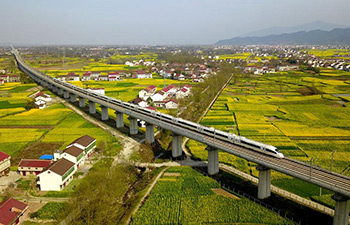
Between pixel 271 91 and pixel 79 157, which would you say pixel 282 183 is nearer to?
pixel 79 157

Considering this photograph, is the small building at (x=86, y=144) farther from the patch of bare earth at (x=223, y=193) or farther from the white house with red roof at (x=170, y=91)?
the white house with red roof at (x=170, y=91)

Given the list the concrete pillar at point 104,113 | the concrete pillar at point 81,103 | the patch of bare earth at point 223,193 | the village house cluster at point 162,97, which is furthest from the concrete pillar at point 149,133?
the concrete pillar at point 81,103

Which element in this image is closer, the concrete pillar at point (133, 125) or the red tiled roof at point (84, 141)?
the red tiled roof at point (84, 141)

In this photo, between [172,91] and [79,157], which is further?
[172,91]

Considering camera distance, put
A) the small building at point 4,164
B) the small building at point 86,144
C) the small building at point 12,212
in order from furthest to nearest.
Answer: the small building at point 86,144 < the small building at point 4,164 < the small building at point 12,212

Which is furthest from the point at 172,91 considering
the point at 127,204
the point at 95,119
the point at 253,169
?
the point at 127,204

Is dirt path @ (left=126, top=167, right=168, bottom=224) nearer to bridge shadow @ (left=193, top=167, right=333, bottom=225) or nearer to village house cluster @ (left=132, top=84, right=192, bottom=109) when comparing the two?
bridge shadow @ (left=193, top=167, right=333, bottom=225)
